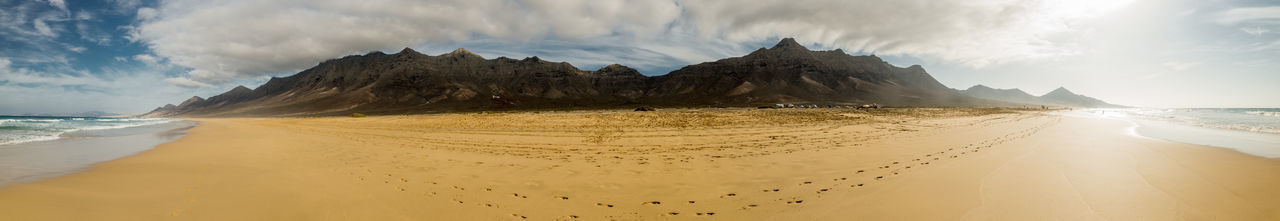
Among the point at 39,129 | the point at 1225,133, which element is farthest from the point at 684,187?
the point at 39,129

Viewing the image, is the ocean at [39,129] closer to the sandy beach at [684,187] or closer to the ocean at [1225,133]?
the sandy beach at [684,187]

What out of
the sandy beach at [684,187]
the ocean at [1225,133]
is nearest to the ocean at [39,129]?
the sandy beach at [684,187]

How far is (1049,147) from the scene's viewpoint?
36.2 ft

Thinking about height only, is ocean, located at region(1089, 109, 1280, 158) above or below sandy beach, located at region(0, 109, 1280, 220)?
above

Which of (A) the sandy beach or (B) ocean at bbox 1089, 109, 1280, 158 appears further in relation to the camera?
(B) ocean at bbox 1089, 109, 1280, 158

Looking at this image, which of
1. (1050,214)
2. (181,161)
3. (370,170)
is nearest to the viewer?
(1050,214)

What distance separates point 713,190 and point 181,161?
1313 cm

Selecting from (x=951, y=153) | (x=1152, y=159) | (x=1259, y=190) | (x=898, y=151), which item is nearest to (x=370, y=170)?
(x=898, y=151)

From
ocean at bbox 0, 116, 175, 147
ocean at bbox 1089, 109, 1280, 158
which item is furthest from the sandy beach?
ocean at bbox 0, 116, 175, 147

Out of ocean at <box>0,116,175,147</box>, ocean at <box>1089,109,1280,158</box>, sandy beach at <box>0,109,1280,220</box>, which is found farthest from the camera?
ocean at <box>0,116,175,147</box>

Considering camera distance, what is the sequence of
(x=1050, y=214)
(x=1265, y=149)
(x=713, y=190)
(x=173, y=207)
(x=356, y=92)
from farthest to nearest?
(x=356, y=92) → (x=1265, y=149) → (x=713, y=190) → (x=173, y=207) → (x=1050, y=214)

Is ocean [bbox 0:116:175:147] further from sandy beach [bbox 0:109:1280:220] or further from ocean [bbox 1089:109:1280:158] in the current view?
ocean [bbox 1089:109:1280:158]

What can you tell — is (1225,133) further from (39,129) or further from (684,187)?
(39,129)

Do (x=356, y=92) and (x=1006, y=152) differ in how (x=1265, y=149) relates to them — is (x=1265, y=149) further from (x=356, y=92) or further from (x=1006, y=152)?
(x=356, y=92)
